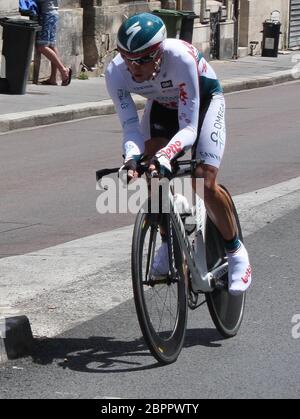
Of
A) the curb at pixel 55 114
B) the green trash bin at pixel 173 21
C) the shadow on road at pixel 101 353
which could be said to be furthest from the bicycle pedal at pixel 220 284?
the green trash bin at pixel 173 21

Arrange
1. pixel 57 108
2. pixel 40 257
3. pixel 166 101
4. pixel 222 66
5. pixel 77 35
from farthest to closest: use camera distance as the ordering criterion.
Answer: pixel 222 66 < pixel 77 35 < pixel 57 108 < pixel 40 257 < pixel 166 101

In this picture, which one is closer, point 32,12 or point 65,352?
point 65,352

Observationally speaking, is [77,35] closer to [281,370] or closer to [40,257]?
[40,257]

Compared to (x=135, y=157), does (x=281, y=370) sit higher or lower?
lower

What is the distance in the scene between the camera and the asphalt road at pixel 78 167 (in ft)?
31.6

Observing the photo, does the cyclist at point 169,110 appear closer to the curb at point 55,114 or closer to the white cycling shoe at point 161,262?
the white cycling shoe at point 161,262

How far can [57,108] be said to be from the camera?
17.9m

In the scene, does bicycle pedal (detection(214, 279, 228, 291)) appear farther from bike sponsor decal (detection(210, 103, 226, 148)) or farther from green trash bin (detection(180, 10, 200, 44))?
green trash bin (detection(180, 10, 200, 44))

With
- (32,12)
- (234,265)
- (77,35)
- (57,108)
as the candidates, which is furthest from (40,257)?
(77,35)

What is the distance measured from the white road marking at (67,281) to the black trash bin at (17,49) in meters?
10.5

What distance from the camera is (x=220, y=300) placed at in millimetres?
6180

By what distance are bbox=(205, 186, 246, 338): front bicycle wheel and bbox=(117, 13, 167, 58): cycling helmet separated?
97 cm

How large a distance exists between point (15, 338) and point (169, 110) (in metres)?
1.43

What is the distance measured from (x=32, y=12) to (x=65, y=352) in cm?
→ 1502
